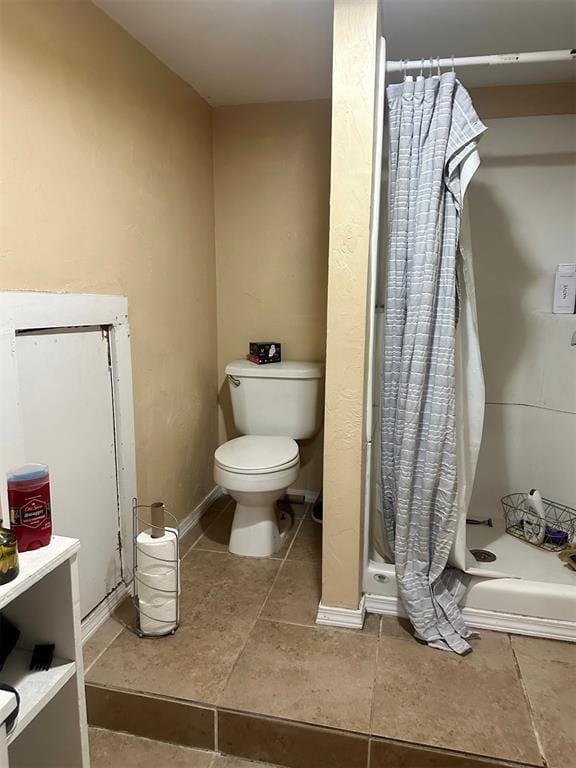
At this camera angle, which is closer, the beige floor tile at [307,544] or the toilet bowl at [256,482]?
the toilet bowl at [256,482]

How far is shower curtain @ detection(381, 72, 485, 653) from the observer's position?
1472 mm

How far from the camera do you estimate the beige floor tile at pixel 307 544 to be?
211 centimetres

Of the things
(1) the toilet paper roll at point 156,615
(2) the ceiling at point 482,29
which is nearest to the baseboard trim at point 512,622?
(1) the toilet paper roll at point 156,615

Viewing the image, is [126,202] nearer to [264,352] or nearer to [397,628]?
[264,352]

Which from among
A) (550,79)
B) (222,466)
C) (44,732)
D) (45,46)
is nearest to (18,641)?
(44,732)

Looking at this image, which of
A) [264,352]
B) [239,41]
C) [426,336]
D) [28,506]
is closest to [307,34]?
[239,41]

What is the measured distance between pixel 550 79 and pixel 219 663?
252cm

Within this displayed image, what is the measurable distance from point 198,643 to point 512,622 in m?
1.02

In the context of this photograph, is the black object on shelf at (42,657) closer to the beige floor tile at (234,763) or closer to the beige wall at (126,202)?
the beige floor tile at (234,763)

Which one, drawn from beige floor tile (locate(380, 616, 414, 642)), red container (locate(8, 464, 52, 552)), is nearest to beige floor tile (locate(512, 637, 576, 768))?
beige floor tile (locate(380, 616, 414, 642))

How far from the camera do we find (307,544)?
2.21 meters

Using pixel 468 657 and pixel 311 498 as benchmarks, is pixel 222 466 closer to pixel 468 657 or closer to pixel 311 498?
pixel 311 498

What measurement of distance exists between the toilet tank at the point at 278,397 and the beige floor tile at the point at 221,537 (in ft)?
1.45

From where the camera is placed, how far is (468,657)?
4.98 feet
